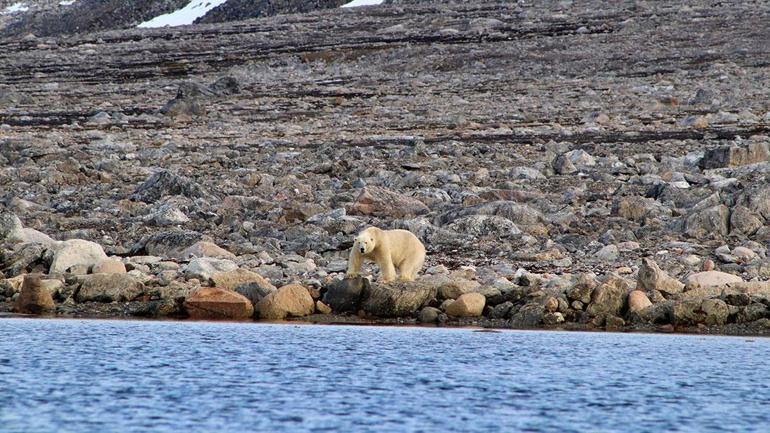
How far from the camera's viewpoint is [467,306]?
534 inches

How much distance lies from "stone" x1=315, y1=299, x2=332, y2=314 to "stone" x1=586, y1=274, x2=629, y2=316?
2.95 m

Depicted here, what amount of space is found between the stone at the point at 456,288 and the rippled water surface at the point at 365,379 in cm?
123

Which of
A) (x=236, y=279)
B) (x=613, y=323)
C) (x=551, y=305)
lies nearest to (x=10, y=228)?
(x=236, y=279)

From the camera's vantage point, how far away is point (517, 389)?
9484 millimetres

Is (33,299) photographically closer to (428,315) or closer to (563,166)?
(428,315)

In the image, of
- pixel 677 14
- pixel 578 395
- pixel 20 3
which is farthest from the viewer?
pixel 20 3

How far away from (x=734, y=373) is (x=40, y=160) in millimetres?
19322

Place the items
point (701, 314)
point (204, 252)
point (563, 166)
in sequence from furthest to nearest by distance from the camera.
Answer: point (563, 166)
point (204, 252)
point (701, 314)

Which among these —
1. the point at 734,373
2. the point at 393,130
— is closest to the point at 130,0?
the point at 393,130

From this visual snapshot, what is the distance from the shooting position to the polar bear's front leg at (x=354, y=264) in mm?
14422

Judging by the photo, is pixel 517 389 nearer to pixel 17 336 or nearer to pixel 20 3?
pixel 17 336

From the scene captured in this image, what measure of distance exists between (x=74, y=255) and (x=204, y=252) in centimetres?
178

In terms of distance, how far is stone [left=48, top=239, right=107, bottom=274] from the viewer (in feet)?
50.3

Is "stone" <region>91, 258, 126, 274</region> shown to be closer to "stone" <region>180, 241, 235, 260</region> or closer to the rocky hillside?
"stone" <region>180, 241, 235, 260</region>
